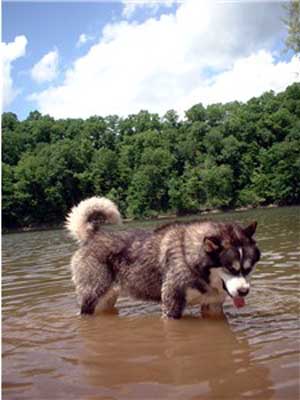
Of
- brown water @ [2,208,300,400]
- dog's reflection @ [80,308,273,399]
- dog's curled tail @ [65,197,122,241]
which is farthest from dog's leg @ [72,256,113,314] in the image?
dog's curled tail @ [65,197,122,241]

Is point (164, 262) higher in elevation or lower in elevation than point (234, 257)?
lower

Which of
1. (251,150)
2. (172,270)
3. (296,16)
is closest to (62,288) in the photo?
(172,270)

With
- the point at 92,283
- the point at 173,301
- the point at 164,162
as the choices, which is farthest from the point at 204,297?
the point at 164,162

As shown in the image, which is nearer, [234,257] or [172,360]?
[172,360]

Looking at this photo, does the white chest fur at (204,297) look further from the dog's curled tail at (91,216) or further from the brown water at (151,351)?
the dog's curled tail at (91,216)

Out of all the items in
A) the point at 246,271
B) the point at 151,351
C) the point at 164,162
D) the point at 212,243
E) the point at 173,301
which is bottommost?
the point at 151,351

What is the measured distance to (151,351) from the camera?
16.5ft

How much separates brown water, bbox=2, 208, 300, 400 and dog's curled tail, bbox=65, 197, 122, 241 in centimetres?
122

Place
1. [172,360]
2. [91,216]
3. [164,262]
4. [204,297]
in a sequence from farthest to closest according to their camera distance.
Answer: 1. [91,216]
2. [164,262]
3. [204,297]
4. [172,360]

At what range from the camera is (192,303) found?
6.43 metres

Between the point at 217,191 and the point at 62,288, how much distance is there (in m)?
71.2

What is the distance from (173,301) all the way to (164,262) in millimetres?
550

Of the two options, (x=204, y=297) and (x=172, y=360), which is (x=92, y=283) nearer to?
(x=204, y=297)

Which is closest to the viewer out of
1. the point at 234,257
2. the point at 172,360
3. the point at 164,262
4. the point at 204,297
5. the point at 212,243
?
the point at 172,360
